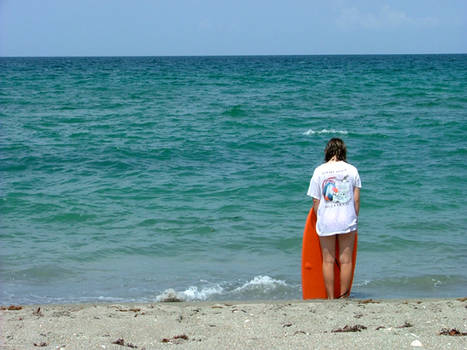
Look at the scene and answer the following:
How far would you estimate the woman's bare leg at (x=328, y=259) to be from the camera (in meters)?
4.78

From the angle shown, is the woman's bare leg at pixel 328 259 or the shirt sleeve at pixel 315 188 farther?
the woman's bare leg at pixel 328 259

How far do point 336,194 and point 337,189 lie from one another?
1.6 inches

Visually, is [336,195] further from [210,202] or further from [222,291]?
[210,202]

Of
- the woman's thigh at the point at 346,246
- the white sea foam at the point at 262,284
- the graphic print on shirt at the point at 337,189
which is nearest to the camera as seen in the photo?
the graphic print on shirt at the point at 337,189

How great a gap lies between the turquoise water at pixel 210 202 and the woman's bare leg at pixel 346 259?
498mm

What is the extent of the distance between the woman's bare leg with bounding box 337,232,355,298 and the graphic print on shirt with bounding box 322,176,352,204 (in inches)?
12.6

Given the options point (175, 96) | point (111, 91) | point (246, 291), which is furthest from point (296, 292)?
point (111, 91)

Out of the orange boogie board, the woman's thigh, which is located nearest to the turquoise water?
the orange boogie board

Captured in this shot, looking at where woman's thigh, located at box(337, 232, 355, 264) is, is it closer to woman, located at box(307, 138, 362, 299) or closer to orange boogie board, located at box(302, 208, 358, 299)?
woman, located at box(307, 138, 362, 299)

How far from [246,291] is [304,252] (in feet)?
2.59

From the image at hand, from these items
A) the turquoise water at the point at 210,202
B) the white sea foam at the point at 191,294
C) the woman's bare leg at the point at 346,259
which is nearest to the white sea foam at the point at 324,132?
the turquoise water at the point at 210,202

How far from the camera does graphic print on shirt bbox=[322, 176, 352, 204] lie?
15.1 ft

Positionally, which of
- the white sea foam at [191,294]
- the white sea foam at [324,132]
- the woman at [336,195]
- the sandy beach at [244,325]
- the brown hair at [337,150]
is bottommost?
the white sea foam at [191,294]

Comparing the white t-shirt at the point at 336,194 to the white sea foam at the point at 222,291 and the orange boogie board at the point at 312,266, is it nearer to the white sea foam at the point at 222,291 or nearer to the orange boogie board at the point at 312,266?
the orange boogie board at the point at 312,266
